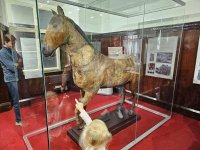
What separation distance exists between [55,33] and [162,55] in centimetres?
217

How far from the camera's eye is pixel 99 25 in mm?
2602

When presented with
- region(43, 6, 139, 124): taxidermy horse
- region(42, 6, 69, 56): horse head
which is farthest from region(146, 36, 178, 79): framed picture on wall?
region(42, 6, 69, 56): horse head

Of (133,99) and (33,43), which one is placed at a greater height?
(33,43)

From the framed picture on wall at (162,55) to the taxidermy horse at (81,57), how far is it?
42.8 inches

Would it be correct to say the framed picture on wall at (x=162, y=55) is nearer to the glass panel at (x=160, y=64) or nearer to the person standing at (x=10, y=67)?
the glass panel at (x=160, y=64)

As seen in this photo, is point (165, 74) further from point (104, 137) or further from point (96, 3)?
point (104, 137)

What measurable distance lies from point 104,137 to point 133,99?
165 cm

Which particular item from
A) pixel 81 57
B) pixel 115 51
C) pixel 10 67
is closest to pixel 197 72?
pixel 115 51

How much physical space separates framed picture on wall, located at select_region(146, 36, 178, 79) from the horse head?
196 cm

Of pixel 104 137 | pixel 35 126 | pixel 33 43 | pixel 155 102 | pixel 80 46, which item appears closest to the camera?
pixel 104 137

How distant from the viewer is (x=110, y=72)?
1925 millimetres

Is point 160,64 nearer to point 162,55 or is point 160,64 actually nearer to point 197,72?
point 162,55

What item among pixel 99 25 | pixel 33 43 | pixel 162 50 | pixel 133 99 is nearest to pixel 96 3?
pixel 99 25

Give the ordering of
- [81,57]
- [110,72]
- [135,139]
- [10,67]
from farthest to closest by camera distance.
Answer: [10,67], [135,139], [110,72], [81,57]
